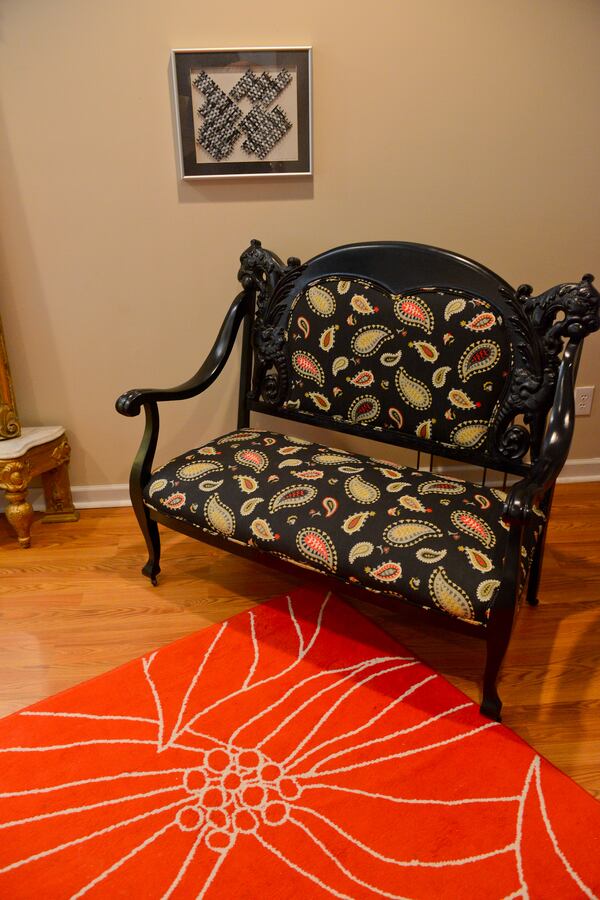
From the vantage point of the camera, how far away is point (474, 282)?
6.07ft

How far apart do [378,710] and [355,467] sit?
0.71 meters

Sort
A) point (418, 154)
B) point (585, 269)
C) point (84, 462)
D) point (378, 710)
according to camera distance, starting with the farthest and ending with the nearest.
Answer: point (84, 462), point (585, 269), point (418, 154), point (378, 710)

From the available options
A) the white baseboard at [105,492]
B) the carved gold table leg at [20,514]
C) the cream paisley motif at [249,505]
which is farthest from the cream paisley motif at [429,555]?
the carved gold table leg at [20,514]

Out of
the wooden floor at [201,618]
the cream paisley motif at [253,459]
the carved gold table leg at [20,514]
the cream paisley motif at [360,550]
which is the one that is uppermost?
the cream paisley motif at [253,459]

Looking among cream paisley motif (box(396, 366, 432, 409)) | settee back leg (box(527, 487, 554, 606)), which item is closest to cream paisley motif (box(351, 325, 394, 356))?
cream paisley motif (box(396, 366, 432, 409))

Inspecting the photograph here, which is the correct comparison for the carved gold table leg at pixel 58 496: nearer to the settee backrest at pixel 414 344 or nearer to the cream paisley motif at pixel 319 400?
the settee backrest at pixel 414 344

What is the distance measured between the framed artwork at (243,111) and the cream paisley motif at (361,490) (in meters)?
1.18

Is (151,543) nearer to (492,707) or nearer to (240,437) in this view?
(240,437)

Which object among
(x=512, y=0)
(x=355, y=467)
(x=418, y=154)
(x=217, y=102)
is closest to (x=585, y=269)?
(x=418, y=154)

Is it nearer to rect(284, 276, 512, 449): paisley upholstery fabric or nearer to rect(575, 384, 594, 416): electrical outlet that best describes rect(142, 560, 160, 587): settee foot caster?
rect(284, 276, 512, 449): paisley upholstery fabric

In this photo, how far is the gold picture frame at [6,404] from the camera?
92.9 inches

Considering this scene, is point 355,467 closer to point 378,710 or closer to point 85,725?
point 378,710

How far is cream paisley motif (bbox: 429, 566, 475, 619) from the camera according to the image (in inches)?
59.0

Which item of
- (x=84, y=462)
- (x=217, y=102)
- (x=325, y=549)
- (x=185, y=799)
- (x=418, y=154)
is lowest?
(x=185, y=799)
